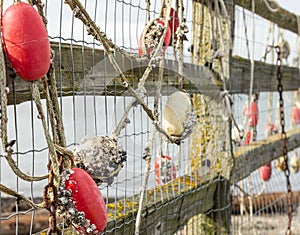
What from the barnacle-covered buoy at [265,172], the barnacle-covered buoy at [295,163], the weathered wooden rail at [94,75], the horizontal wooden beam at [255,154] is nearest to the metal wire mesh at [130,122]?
the weathered wooden rail at [94,75]

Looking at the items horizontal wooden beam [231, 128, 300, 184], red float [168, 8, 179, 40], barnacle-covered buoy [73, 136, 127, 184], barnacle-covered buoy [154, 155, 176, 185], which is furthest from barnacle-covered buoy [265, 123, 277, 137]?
barnacle-covered buoy [73, 136, 127, 184]

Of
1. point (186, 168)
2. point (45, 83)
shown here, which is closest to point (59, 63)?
point (45, 83)

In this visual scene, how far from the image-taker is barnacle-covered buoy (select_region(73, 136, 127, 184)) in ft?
3.33

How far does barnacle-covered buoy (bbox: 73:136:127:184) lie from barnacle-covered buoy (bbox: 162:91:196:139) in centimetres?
30

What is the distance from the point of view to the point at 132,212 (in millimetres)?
1321

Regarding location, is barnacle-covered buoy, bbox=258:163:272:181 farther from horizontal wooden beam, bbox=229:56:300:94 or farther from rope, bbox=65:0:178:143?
rope, bbox=65:0:178:143

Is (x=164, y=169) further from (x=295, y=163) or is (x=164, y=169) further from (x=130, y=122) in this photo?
(x=295, y=163)

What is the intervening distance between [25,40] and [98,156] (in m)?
0.25

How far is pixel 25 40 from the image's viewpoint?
853 mm

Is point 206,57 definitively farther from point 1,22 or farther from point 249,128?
point 1,22

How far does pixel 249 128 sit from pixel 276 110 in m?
0.58

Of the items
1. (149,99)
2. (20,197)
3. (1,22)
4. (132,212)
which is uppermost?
(1,22)

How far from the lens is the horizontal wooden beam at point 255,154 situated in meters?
2.12

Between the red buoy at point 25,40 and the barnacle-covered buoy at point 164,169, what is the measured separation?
2.02ft
